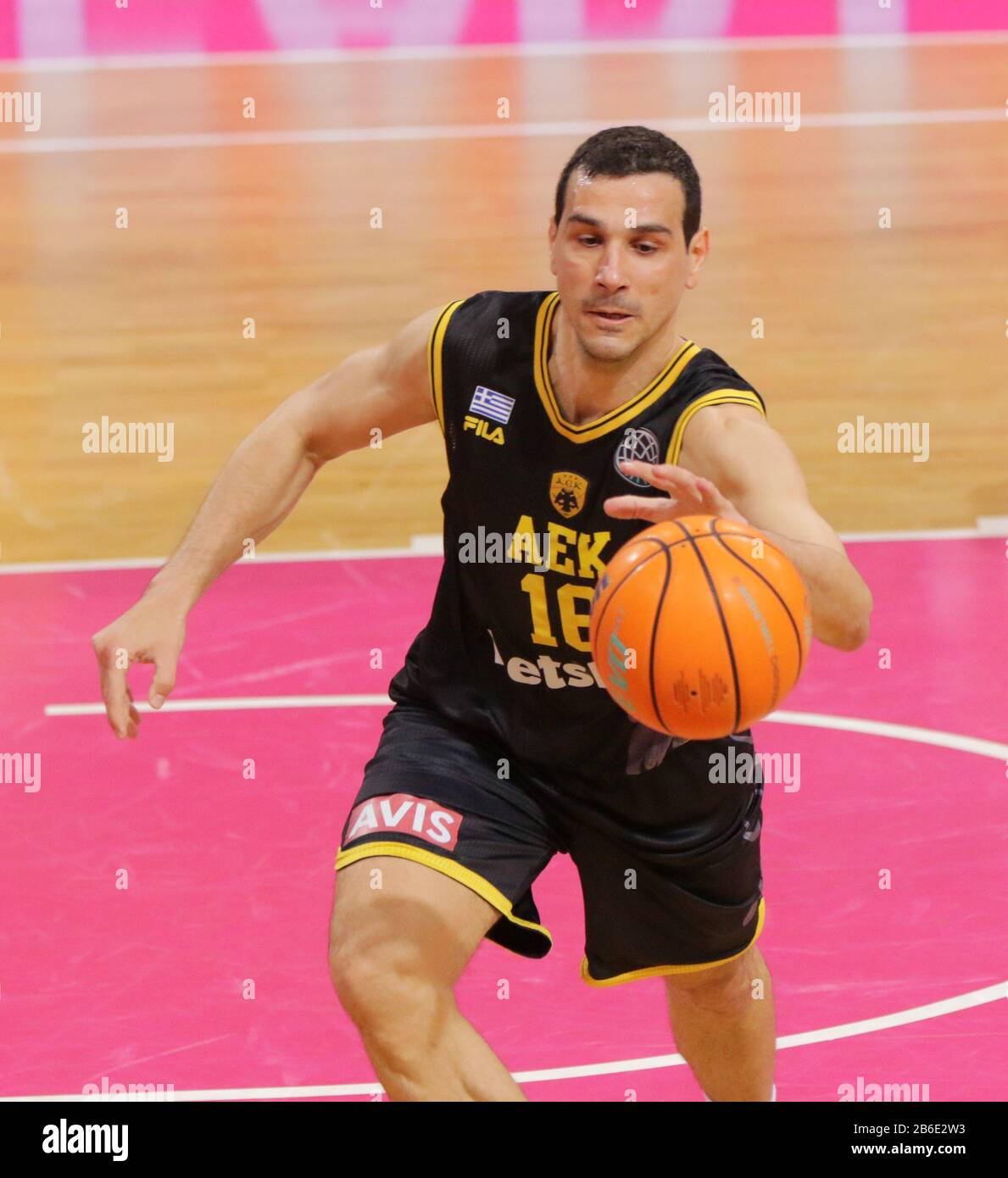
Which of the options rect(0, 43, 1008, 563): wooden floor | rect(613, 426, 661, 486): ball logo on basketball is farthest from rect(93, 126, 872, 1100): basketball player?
rect(0, 43, 1008, 563): wooden floor

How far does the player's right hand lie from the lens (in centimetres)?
394

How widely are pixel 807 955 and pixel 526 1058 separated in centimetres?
104

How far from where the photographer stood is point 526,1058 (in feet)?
16.9

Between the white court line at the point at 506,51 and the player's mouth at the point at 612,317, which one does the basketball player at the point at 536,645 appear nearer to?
the player's mouth at the point at 612,317

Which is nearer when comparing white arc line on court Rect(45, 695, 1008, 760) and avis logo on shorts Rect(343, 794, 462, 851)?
avis logo on shorts Rect(343, 794, 462, 851)

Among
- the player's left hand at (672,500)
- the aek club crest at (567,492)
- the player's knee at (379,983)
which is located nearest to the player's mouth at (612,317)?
the aek club crest at (567,492)

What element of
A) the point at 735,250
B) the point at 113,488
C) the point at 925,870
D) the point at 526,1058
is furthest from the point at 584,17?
the point at 526,1058

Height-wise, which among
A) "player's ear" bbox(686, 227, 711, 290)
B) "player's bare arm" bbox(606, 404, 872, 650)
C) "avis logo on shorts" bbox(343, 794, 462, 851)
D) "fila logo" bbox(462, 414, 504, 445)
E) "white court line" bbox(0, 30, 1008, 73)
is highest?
"white court line" bbox(0, 30, 1008, 73)

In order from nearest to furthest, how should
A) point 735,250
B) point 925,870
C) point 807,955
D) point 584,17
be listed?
point 807,955 → point 925,870 → point 735,250 → point 584,17

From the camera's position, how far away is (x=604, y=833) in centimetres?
433

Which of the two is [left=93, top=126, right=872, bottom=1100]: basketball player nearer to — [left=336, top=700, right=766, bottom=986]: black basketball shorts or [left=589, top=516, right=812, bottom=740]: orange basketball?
[left=336, top=700, right=766, bottom=986]: black basketball shorts

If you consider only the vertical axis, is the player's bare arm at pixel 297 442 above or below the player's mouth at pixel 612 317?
below

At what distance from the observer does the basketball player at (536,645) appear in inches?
155

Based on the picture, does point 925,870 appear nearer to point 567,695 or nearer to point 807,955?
point 807,955
